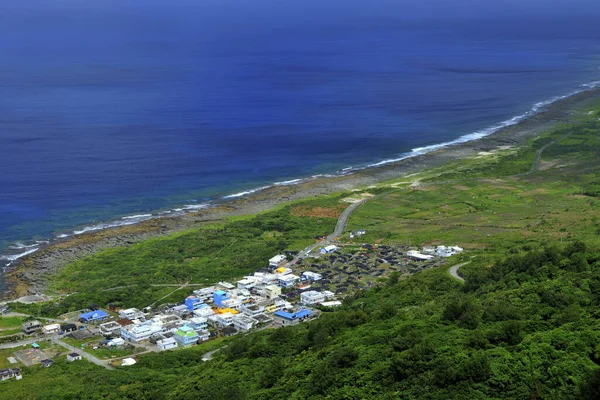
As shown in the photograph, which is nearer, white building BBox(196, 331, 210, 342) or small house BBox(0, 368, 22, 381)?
small house BBox(0, 368, 22, 381)

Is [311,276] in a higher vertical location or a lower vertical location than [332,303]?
lower

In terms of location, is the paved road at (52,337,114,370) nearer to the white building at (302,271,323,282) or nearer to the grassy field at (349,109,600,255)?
the white building at (302,271,323,282)

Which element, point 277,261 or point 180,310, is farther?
point 277,261

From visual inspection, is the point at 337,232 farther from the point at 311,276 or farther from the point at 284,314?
the point at 284,314

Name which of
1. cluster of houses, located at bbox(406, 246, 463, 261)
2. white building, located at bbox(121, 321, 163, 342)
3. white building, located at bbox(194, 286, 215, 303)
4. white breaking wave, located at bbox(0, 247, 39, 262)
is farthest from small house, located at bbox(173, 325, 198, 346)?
white breaking wave, located at bbox(0, 247, 39, 262)

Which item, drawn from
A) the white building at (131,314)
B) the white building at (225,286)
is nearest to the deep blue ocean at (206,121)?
the white building at (131,314)

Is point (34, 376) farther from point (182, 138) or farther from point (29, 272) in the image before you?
point (182, 138)

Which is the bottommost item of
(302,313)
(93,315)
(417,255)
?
(417,255)

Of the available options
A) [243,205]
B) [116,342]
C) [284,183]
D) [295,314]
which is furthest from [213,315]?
[284,183]
